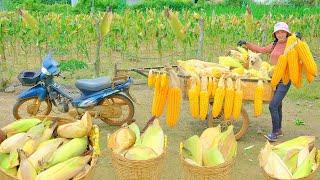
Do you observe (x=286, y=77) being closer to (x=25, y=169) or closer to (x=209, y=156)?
(x=209, y=156)

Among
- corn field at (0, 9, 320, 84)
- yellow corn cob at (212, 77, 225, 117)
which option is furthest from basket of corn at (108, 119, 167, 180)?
corn field at (0, 9, 320, 84)

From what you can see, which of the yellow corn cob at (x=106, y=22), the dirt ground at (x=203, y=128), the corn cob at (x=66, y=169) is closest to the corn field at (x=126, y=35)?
the yellow corn cob at (x=106, y=22)

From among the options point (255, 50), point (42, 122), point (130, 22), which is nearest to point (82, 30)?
point (130, 22)

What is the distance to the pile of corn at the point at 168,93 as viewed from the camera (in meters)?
5.50

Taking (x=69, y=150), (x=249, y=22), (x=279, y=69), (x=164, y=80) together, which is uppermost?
(x=249, y=22)

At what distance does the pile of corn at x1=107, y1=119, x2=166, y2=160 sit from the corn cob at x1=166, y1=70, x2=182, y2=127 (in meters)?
1.15

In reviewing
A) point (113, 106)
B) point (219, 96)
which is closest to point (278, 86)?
point (219, 96)

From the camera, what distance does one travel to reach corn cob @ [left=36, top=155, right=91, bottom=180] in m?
3.30

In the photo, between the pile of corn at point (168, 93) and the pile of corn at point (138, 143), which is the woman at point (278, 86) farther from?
the pile of corn at point (138, 143)

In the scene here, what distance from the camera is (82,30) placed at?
11125 millimetres

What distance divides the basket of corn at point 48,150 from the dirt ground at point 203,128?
1497 millimetres

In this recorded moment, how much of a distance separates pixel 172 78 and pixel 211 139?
4.52ft

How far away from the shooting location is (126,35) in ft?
35.8

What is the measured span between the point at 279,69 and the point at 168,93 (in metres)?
1.33
